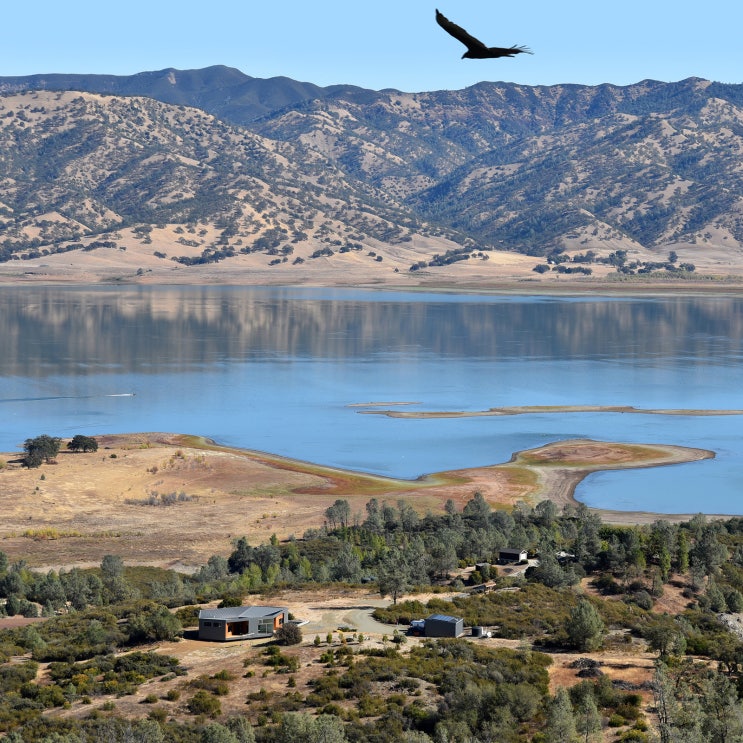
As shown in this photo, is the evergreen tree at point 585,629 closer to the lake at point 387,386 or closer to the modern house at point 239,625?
the modern house at point 239,625

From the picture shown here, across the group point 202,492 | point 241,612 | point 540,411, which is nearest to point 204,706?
point 241,612

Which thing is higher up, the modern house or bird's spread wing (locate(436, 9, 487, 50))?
bird's spread wing (locate(436, 9, 487, 50))

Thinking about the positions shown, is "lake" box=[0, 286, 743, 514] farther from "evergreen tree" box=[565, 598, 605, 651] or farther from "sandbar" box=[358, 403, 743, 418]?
"evergreen tree" box=[565, 598, 605, 651]

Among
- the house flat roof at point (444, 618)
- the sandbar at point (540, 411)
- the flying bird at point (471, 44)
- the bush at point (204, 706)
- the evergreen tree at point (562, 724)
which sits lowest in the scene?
the sandbar at point (540, 411)

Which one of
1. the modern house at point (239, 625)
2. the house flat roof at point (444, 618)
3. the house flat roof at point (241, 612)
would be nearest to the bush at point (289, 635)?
the modern house at point (239, 625)

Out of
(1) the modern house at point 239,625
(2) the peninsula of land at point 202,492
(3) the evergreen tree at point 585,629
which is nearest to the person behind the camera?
(3) the evergreen tree at point 585,629

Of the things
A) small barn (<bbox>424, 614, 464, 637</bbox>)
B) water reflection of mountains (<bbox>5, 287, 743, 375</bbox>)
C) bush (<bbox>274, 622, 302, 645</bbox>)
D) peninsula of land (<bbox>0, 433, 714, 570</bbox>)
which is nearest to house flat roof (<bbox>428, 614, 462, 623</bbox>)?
small barn (<bbox>424, 614, 464, 637</bbox>)

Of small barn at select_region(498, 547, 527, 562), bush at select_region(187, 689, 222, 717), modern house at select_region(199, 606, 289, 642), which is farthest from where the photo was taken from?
small barn at select_region(498, 547, 527, 562)

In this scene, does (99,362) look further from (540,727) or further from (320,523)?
(540,727)
